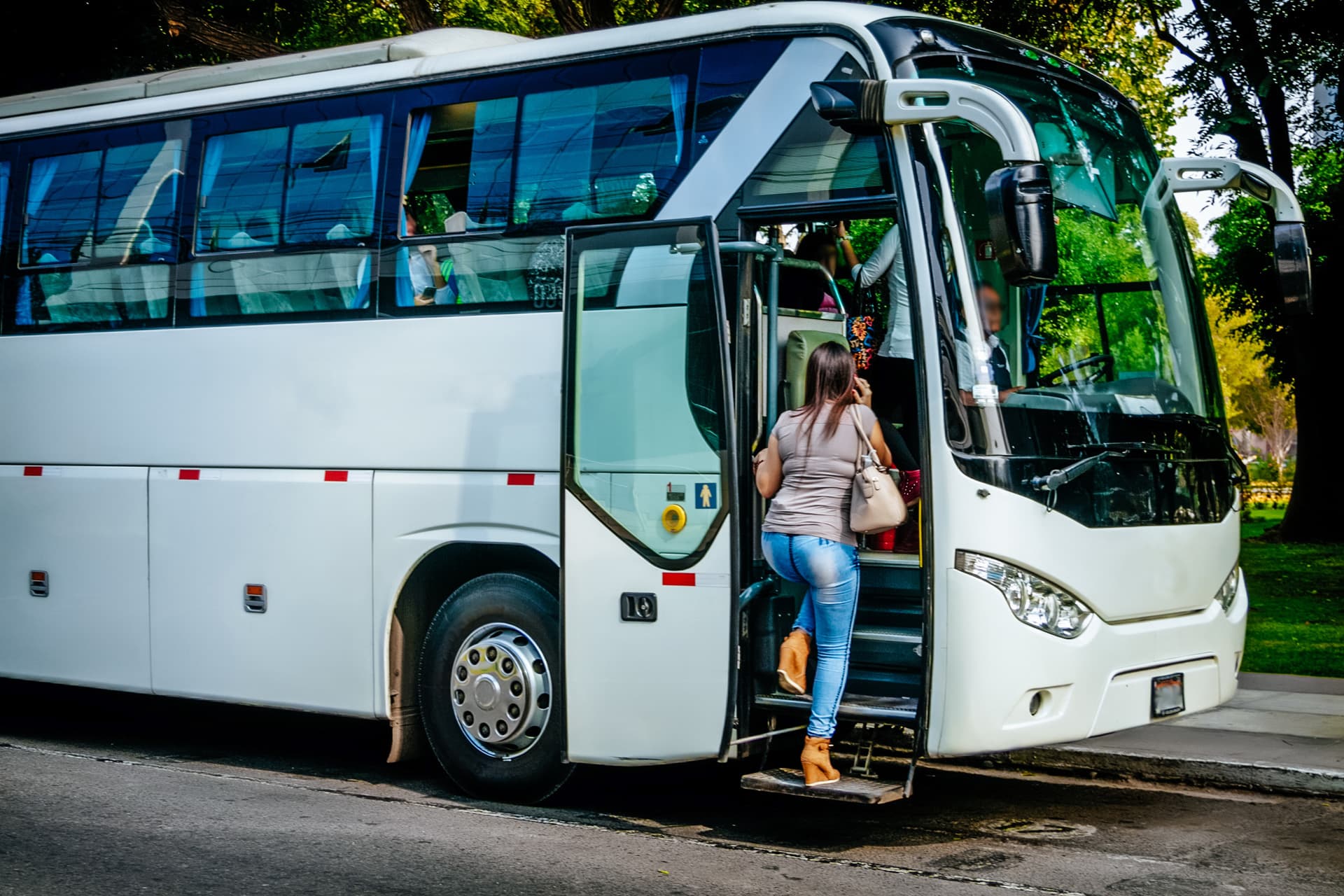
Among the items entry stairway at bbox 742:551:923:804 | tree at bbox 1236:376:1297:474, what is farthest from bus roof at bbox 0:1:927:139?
tree at bbox 1236:376:1297:474

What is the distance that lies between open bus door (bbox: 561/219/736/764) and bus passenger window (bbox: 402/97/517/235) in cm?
77

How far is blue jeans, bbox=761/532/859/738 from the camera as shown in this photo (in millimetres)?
7074

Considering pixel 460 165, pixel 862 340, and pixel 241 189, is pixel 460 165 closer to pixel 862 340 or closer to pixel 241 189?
pixel 241 189

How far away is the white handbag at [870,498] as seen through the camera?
23.2 ft

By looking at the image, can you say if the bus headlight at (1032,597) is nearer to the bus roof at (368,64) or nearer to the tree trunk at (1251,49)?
the bus roof at (368,64)

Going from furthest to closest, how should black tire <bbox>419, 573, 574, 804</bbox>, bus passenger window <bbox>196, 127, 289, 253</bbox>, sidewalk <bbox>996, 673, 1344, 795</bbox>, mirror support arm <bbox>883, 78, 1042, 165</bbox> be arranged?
bus passenger window <bbox>196, 127, 289, 253</bbox> < sidewalk <bbox>996, 673, 1344, 795</bbox> < black tire <bbox>419, 573, 574, 804</bbox> < mirror support arm <bbox>883, 78, 1042, 165</bbox>

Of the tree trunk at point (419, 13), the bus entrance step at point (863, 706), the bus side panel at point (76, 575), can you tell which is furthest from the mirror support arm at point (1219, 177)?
the tree trunk at point (419, 13)

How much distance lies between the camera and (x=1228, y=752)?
894cm

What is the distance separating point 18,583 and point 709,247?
5.33 metres

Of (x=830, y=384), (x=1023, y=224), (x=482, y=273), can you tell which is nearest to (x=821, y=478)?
(x=830, y=384)

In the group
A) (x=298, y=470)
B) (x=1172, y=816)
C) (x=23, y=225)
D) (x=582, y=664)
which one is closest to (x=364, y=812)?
(x=582, y=664)

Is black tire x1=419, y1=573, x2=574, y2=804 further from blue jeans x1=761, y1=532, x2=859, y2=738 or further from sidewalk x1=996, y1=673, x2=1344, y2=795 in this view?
sidewalk x1=996, y1=673, x2=1344, y2=795

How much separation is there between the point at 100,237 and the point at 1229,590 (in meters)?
6.66

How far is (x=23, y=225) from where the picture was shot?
10.3 metres
